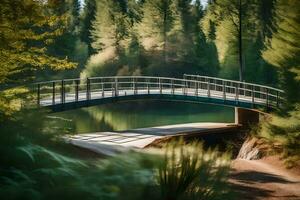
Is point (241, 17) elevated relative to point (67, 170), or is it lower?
elevated

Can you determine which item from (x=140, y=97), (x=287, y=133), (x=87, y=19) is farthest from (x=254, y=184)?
(x=87, y=19)

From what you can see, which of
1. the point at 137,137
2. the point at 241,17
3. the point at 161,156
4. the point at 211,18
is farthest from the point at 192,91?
the point at 211,18

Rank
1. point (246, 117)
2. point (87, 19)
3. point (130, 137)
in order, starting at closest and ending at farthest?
point (130, 137) < point (246, 117) < point (87, 19)

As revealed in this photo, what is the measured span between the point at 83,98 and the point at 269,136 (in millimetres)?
9801

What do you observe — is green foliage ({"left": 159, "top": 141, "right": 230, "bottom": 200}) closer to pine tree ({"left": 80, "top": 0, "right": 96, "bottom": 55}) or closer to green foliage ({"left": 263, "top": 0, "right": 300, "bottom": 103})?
green foliage ({"left": 263, "top": 0, "right": 300, "bottom": 103})

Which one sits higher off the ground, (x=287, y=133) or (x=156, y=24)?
(x=156, y=24)

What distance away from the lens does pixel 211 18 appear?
61.6m

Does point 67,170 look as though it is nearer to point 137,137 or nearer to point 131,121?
point 137,137

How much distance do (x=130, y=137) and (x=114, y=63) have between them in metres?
29.5

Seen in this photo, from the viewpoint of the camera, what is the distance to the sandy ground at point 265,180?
12600 mm

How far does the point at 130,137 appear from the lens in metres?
23.5

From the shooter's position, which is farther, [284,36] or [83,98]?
[83,98]

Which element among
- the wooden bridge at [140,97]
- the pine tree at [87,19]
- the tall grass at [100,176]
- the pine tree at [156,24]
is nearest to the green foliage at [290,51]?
the wooden bridge at [140,97]

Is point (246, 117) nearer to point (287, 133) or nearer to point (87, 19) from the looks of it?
point (287, 133)
